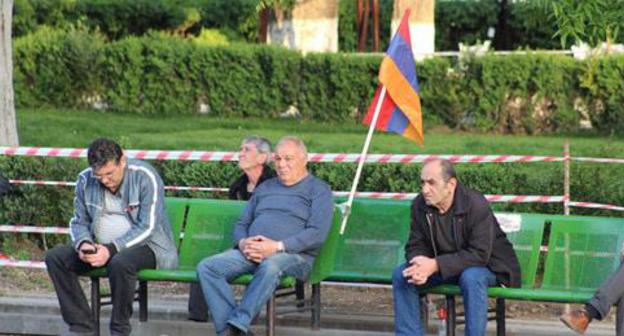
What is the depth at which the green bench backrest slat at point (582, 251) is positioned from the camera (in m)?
9.72

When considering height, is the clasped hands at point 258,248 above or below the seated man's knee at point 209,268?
above

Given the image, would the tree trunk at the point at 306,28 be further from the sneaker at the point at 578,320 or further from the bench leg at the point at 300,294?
the sneaker at the point at 578,320

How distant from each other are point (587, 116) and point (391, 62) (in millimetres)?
12219

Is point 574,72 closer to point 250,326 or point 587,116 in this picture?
point 587,116

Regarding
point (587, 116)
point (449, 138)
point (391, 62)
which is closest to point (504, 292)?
point (391, 62)

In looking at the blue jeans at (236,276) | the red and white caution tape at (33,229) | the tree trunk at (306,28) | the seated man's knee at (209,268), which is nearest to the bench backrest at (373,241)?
the blue jeans at (236,276)

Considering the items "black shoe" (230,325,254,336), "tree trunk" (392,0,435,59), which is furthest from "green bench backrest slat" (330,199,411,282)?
"tree trunk" (392,0,435,59)

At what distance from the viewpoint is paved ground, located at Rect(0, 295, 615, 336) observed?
33.7 ft

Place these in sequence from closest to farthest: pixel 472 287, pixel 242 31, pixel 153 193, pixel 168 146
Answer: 1. pixel 472 287
2. pixel 153 193
3. pixel 168 146
4. pixel 242 31

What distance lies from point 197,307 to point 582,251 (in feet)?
8.40

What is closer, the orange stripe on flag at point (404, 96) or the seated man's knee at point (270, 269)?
the seated man's knee at point (270, 269)

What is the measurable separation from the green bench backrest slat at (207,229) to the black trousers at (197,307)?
185 millimetres

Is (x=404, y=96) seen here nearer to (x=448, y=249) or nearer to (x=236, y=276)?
(x=448, y=249)

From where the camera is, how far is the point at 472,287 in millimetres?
9117
